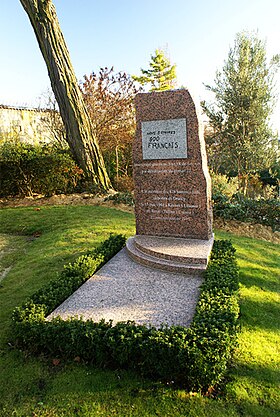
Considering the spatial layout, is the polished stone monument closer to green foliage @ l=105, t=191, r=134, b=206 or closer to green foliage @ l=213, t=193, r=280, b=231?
green foliage @ l=213, t=193, r=280, b=231

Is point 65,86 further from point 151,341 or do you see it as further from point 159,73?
point 159,73

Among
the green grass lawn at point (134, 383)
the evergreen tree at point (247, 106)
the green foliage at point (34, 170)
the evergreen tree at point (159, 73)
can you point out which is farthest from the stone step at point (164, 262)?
the evergreen tree at point (159, 73)

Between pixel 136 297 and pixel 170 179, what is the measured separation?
222 centimetres

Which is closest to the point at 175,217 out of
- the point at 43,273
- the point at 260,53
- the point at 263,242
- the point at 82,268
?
the point at 82,268

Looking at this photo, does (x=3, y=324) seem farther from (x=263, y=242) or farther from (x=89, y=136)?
(x=89, y=136)

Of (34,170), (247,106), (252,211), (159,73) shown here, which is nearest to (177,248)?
(252,211)

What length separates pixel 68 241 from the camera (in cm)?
683

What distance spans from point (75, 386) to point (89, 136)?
9.63m

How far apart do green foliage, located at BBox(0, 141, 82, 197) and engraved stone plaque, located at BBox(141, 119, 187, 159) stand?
5.95m

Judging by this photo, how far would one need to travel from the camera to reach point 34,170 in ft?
35.6

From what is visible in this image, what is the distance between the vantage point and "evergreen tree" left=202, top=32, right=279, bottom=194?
46.3ft

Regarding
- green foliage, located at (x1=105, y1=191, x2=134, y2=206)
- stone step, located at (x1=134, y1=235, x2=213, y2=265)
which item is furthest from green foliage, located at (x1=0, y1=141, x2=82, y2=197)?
stone step, located at (x1=134, y1=235, x2=213, y2=265)

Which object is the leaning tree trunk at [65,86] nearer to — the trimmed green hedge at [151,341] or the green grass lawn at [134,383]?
the green grass lawn at [134,383]

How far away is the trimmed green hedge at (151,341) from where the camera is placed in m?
2.81
